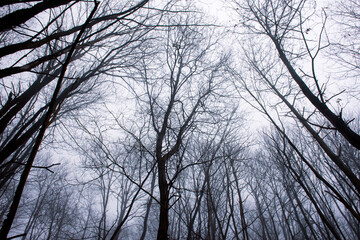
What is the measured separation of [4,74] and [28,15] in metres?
0.55

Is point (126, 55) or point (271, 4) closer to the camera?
point (271, 4)

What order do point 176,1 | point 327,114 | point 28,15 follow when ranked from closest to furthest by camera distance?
point 28,15 → point 327,114 → point 176,1

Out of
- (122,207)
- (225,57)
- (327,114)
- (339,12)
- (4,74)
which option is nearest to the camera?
(4,74)

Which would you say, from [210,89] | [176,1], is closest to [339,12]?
[210,89]

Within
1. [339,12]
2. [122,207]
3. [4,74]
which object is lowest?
[4,74]

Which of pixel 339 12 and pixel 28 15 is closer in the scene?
pixel 28 15

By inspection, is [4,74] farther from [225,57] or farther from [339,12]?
[339,12]

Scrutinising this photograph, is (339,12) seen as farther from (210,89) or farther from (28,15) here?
(28,15)

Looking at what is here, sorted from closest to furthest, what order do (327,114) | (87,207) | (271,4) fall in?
(327,114) < (271,4) < (87,207)

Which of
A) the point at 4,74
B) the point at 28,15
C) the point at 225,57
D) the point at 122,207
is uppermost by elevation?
the point at 225,57

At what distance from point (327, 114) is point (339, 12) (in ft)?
21.3

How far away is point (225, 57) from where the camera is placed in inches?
218

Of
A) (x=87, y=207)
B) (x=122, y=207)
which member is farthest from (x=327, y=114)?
(x=87, y=207)

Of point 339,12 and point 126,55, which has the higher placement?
point 339,12
